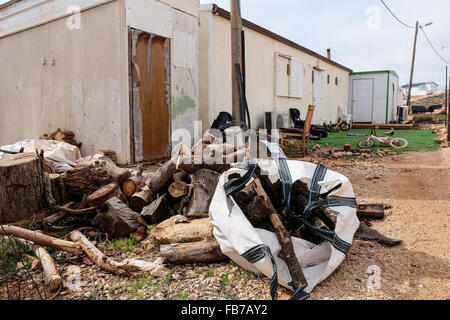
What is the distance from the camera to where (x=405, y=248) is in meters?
2.71

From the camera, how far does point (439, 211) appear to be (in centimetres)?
361

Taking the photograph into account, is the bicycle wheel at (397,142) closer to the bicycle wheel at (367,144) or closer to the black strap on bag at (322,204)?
the bicycle wheel at (367,144)

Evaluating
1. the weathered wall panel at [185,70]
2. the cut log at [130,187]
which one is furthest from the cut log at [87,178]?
the weathered wall panel at [185,70]

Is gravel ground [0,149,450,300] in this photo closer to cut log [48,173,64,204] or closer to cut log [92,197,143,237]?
cut log [92,197,143,237]

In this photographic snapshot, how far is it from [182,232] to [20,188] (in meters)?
1.68

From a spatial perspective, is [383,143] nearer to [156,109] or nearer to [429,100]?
[156,109]

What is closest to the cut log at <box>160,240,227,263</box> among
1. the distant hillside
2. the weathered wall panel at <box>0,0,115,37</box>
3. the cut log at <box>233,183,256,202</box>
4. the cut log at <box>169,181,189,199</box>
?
the cut log at <box>233,183,256,202</box>

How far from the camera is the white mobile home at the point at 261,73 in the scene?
7.71 m

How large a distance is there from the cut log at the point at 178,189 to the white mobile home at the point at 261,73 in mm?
4398

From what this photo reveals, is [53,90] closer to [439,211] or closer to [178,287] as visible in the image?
[178,287]

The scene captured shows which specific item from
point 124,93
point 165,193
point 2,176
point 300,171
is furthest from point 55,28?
point 300,171

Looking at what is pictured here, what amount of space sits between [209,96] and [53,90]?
10.0 feet

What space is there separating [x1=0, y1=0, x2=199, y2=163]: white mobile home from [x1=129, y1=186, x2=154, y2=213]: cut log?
227 centimetres
